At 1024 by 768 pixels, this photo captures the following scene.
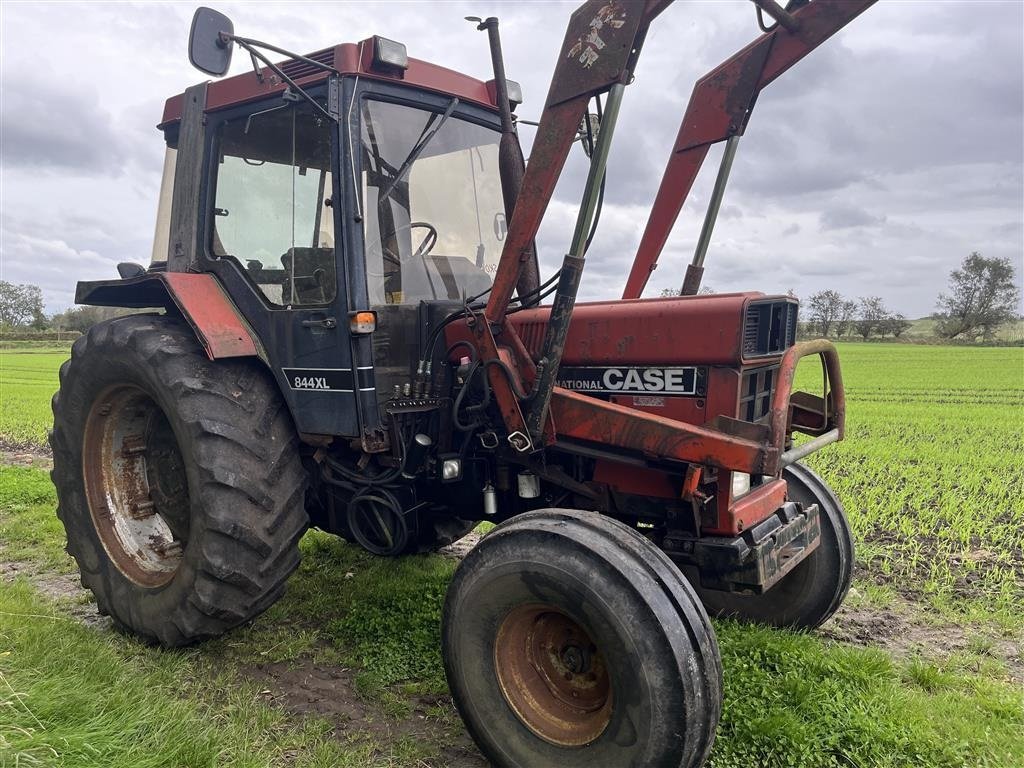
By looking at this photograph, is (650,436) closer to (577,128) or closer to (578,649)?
(578,649)

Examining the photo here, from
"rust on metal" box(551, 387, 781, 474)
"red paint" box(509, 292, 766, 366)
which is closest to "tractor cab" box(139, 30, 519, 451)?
"red paint" box(509, 292, 766, 366)

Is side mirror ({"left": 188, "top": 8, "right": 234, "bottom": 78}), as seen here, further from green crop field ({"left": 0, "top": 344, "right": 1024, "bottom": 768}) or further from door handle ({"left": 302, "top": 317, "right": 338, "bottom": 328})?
green crop field ({"left": 0, "top": 344, "right": 1024, "bottom": 768})

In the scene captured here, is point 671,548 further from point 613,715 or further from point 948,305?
point 948,305

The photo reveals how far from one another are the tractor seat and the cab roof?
2.48 ft

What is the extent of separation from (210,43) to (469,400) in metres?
1.84

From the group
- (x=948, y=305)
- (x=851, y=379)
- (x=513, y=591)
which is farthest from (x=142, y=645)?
(x=948, y=305)

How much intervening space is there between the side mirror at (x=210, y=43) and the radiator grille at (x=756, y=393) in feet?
8.12

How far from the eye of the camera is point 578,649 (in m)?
2.69

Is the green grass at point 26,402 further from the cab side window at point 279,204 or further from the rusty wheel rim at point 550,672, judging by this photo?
the rusty wheel rim at point 550,672

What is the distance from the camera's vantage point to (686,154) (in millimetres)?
3711

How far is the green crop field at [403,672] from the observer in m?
2.68

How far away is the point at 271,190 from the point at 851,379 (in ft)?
67.8

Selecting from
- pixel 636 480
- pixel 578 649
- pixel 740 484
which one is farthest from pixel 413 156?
pixel 578 649

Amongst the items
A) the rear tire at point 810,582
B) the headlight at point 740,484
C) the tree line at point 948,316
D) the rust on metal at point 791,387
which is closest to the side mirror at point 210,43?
the rust on metal at point 791,387
